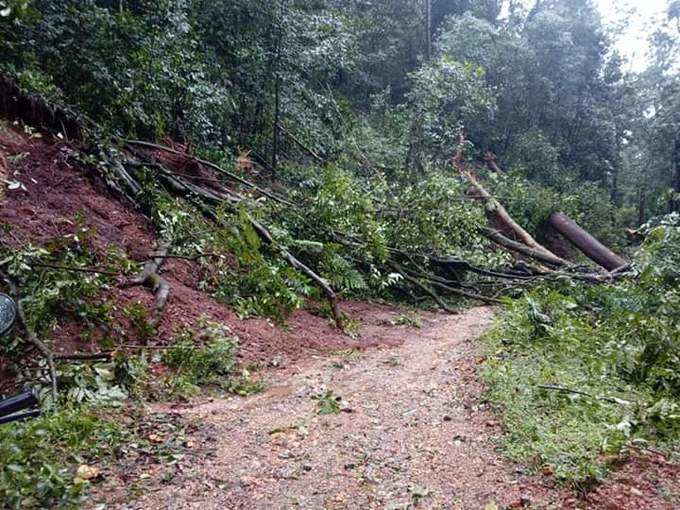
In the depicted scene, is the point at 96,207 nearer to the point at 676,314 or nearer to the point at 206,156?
the point at 206,156

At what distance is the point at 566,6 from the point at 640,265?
18481 millimetres

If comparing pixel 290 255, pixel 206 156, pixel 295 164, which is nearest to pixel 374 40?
pixel 295 164

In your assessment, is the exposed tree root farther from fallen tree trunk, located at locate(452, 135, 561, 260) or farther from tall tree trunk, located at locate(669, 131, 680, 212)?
tall tree trunk, located at locate(669, 131, 680, 212)

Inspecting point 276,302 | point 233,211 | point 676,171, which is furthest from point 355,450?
point 676,171

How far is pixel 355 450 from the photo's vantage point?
115 inches

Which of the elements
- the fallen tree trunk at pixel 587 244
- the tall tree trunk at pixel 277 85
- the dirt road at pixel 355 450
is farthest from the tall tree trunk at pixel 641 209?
the dirt road at pixel 355 450

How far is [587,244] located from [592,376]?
9.32m

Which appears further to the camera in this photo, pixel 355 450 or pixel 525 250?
pixel 525 250

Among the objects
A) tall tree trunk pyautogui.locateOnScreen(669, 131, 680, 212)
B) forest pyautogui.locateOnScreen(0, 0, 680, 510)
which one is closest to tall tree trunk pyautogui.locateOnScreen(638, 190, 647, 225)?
tall tree trunk pyautogui.locateOnScreen(669, 131, 680, 212)

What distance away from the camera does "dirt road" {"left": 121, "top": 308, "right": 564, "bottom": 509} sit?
240 centimetres

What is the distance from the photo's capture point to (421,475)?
2613 millimetres

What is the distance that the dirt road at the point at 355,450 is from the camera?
2398 mm

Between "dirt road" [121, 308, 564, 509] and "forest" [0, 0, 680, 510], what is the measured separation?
19 millimetres

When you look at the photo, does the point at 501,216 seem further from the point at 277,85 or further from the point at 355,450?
the point at 355,450
